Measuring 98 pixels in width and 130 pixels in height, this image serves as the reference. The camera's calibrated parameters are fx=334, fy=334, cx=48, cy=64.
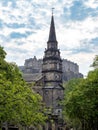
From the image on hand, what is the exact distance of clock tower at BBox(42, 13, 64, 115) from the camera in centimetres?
8831

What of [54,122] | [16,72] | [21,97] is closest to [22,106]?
[21,97]

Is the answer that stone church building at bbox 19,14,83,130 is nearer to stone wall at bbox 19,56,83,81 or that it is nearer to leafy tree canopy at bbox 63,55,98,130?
leafy tree canopy at bbox 63,55,98,130

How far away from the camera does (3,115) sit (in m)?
31.2

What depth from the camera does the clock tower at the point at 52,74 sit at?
88.3m

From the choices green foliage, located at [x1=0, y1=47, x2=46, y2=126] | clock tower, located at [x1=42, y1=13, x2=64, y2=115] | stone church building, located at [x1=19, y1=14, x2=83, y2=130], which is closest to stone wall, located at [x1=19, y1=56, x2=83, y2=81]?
stone church building, located at [x1=19, y1=14, x2=83, y2=130]

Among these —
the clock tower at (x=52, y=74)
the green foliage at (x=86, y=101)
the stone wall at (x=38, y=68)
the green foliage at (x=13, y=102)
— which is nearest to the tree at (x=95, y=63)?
the green foliage at (x=86, y=101)

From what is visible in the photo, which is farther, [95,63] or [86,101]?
[95,63]

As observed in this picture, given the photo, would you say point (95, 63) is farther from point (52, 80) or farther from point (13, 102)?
point (52, 80)

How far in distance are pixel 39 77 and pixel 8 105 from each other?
5989cm

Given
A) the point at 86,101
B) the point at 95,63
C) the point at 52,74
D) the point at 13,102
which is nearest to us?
the point at 13,102

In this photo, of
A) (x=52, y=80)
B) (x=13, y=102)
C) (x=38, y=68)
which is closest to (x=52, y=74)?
(x=52, y=80)

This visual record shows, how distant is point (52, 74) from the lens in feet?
291

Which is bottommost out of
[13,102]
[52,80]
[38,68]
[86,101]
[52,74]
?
[13,102]

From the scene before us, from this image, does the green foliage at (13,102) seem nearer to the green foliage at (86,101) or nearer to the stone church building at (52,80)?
the green foliage at (86,101)
